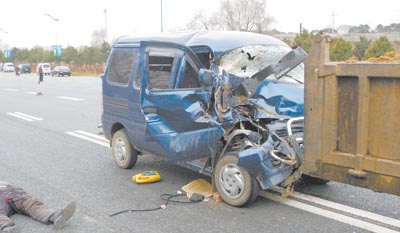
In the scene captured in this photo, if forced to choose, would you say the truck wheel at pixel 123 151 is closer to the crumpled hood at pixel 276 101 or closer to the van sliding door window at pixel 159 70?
the van sliding door window at pixel 159 70

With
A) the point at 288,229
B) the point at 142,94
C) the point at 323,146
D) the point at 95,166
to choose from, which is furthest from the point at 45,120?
the point at 323,146

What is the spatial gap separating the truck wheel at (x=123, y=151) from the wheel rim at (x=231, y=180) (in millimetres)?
2078

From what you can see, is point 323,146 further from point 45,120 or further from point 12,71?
point 12,71

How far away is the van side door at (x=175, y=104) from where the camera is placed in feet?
18.2

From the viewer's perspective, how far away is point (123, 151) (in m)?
7.17

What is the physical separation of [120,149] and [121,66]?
1.28 meters

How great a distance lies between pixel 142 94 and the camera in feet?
20.2

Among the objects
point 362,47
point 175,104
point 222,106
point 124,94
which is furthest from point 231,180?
point 362,47

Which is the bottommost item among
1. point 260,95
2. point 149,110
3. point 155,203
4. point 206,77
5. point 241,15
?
point 155,203

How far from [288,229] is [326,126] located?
5.03ft

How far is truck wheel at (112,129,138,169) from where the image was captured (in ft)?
23.1

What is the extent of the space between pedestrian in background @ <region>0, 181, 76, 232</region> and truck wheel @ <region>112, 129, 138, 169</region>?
6.80 ft

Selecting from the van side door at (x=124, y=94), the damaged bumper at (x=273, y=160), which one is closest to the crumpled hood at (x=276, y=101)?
the damaged bumper at (x=273, y=160)

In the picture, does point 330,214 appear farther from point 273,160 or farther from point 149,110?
point 149,110
